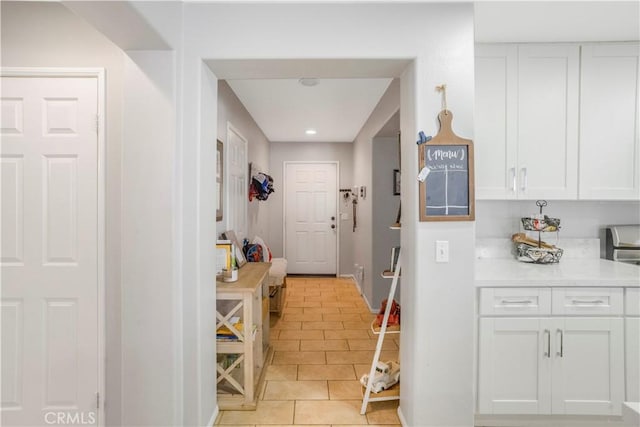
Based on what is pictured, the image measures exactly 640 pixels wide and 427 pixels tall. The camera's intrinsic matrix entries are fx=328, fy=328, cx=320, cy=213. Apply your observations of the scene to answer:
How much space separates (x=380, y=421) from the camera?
80.0 inches

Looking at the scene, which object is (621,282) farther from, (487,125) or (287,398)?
(287,398)

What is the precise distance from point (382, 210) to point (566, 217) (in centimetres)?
192

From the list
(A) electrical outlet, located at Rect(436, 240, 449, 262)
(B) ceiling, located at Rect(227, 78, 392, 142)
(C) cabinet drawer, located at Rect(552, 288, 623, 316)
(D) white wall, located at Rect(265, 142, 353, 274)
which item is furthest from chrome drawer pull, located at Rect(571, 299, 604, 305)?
(D) white wall, located at Rect(265, 142, 353, 274)

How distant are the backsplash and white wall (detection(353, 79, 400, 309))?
118 centimetres

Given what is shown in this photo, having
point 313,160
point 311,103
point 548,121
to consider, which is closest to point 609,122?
point 548,121

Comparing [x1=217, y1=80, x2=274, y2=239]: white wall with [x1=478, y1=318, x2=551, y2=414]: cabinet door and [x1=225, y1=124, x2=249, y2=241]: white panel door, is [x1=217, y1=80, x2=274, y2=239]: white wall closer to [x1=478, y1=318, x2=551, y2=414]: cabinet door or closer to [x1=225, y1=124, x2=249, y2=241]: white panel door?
[x1=225, y1=124, x2=249, y2=241]: white panel door

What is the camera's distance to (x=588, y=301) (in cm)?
188

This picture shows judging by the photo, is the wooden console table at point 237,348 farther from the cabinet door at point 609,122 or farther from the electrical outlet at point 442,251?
the cabinet door at point 609,122

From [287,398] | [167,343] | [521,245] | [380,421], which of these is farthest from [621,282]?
[167,343]

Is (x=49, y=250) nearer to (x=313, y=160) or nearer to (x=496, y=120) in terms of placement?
(x=496, y=120)

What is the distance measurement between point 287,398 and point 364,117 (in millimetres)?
3286

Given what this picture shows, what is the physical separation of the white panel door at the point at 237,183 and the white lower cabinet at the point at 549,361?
2347 mm

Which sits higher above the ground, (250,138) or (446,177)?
(250,138)

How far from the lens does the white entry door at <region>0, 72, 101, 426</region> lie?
1.79m
